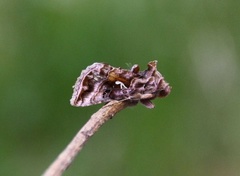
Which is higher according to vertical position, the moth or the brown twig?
the moth

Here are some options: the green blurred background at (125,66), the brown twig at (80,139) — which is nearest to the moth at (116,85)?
the brown twig at (80,139)

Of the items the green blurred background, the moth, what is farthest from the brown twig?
the green blurred background

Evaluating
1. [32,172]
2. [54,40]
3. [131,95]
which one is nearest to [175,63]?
[54,40]

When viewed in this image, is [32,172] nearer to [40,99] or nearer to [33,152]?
[33,152]

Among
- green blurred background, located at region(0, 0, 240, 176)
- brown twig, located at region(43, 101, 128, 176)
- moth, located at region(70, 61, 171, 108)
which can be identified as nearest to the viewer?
brown twig, located at region(43, 101, 128, 176)

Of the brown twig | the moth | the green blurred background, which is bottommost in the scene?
the brown twig

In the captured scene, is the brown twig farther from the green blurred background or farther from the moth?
the green blurred background
